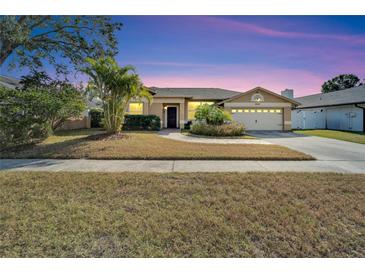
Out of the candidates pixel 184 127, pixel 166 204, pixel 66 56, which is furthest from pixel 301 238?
pixel 184 127

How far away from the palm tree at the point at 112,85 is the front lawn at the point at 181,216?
6.61 meters

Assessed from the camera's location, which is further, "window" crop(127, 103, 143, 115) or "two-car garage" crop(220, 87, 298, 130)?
"window" crop(127, 103, 143, 115)

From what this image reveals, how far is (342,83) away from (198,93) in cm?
4988

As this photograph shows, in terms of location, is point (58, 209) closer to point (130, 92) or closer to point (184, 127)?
point (130, 92)

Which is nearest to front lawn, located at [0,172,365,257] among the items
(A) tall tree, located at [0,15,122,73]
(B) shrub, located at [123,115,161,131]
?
(A) tall tree, located at [0,15,122,73]

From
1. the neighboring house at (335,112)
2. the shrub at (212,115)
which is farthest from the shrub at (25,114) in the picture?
the neighboring house at (335,112)

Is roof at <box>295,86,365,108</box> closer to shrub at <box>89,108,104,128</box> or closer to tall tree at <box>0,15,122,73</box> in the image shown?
tall tree at <box>0,15,122,73</box>

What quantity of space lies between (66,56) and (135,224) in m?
13.5

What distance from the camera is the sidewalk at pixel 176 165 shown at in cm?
552

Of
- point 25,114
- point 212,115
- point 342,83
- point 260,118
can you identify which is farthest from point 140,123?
point 342,83

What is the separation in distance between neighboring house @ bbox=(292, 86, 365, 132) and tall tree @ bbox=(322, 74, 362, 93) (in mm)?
33056

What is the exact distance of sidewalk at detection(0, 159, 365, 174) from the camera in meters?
5.52

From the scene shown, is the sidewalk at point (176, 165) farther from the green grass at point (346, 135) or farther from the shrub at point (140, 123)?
the shrub at point (140, 123)

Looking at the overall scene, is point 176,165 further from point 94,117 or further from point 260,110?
point 94,117
